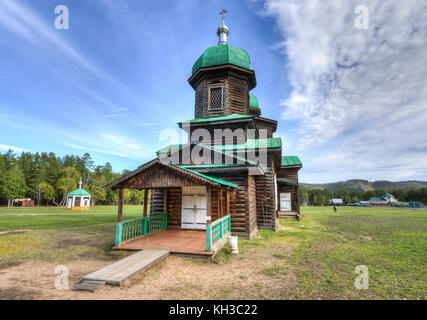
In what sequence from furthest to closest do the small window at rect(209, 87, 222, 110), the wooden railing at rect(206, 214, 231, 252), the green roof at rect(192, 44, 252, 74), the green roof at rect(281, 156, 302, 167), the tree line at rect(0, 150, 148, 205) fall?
the tree line at rect(0, 150, 148, 205) < the green roof at rect(281, 156, 302, 167) < the small window at rect(209, 87, 222, 110) < the green roof at rect(192, 44, 252, 74) < the wooden railing at rect(206, 214, 231, 252)

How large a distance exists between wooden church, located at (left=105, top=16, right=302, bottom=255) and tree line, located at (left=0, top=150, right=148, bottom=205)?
45189 millimetres

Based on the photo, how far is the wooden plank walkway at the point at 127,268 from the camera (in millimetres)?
5203

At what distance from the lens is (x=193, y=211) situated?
40.8ft

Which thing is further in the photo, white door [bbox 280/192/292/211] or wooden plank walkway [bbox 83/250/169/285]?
white door [bbox 280/192/292/211]

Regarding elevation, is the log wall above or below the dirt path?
above

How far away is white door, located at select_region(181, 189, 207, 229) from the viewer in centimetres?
1232

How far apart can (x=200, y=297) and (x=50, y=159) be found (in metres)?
80.9

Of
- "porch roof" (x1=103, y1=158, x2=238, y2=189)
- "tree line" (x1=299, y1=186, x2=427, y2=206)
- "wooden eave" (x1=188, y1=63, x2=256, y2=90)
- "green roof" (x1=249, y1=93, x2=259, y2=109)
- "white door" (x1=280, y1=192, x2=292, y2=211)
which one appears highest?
"green roof" (x1=249, y1=93, x2=259, y2=109)

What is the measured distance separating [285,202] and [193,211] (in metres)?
15.3

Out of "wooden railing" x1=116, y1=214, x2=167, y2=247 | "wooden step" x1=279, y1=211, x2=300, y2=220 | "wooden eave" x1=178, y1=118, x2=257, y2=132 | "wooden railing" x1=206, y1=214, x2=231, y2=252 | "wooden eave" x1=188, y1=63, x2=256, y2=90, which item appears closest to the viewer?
"wooden railing" x1=206, y1=214, x2=231, y2=252

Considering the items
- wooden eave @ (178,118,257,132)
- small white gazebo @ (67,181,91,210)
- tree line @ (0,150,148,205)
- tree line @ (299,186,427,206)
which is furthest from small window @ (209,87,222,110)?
tree line @ (299,186,427,206)

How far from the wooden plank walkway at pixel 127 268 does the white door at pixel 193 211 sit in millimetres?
4588

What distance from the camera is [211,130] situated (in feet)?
54.4

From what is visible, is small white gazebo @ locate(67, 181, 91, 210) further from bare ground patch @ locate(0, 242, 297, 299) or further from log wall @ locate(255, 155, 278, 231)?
log wall @ locate(255, 155, 278, 231)
